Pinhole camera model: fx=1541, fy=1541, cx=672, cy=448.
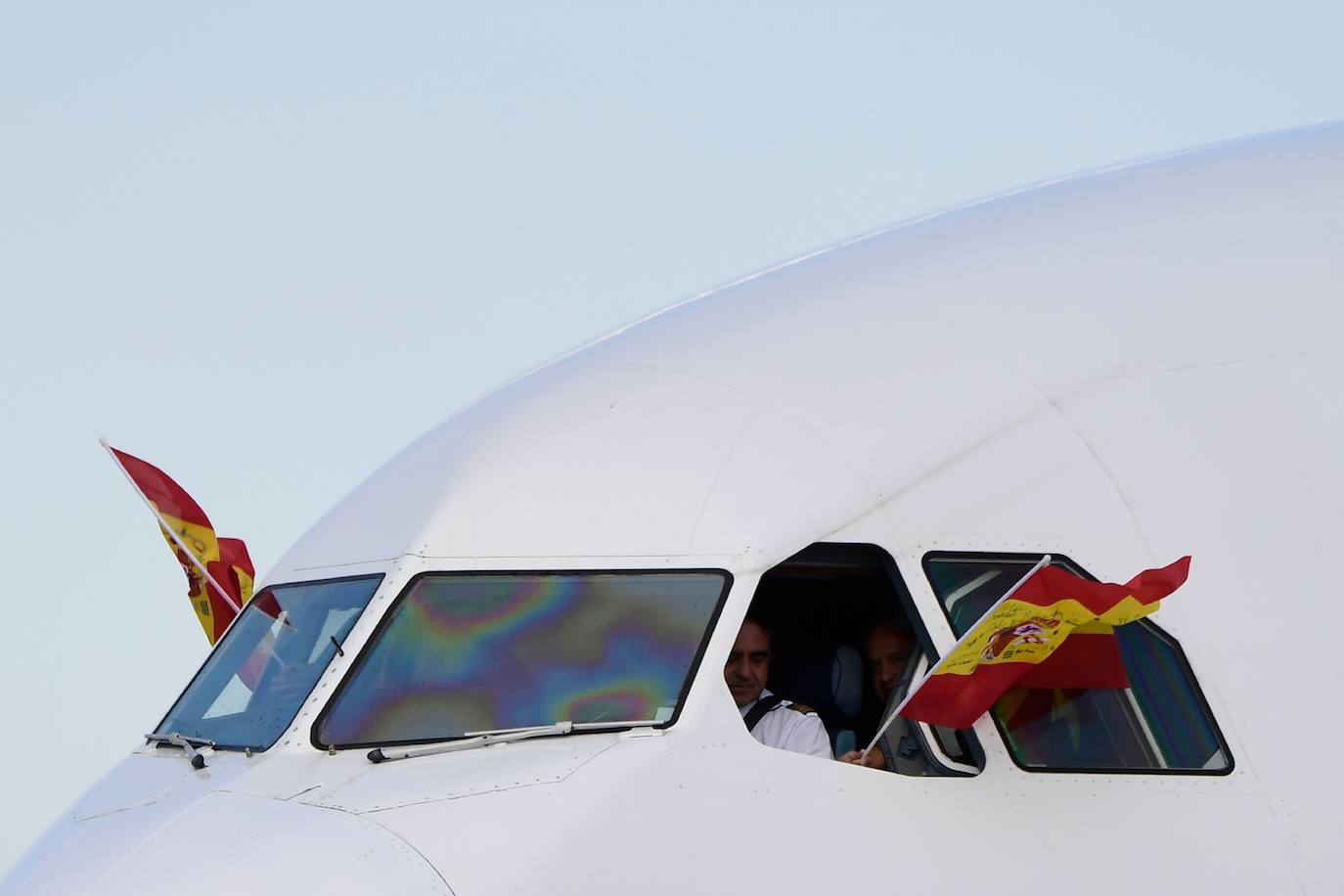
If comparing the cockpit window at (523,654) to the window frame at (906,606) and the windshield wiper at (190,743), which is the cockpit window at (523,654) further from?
the windshield wiper at (190,743)

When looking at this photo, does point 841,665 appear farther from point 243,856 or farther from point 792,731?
point 243,856

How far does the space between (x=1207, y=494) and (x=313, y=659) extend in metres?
4.49

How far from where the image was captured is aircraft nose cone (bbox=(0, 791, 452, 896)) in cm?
586

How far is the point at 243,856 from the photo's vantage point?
235 inches

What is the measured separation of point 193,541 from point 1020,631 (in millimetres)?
5466

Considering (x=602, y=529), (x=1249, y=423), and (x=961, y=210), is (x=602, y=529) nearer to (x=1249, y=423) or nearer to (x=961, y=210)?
(x=1249, y=423)

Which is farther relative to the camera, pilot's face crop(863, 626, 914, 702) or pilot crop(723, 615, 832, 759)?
pilot's face crop(863, 626, 914, 702)

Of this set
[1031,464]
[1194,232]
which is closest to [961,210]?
[1194,232]

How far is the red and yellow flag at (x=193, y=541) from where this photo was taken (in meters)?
9.54

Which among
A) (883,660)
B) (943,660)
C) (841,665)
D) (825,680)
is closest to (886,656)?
(883,660)

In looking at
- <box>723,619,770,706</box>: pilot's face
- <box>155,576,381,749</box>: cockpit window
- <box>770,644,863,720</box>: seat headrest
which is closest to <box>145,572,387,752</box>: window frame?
<box>155,576,381,749</box>: cockpit window

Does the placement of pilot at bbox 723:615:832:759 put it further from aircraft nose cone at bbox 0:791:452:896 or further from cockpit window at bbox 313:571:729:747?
→ aircraft nose cone at bbox 0:791:452:896

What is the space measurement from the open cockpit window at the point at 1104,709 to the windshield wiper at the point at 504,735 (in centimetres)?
167

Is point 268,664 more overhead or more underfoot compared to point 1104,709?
more overhead
